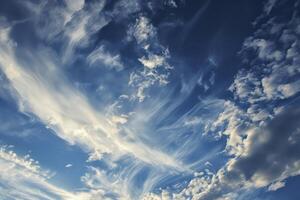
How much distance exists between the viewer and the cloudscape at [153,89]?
537 inches

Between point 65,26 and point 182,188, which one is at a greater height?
point 65,26

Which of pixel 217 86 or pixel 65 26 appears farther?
pixel 217 86

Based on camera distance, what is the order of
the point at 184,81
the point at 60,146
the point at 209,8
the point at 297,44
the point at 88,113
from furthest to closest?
the point at 60,146 < the point at 88,113 < the point at 184,81 < the point at 297,44 < the point at 209,8

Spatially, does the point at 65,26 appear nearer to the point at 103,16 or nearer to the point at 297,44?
the point at 103,16

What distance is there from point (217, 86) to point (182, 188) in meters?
11.8

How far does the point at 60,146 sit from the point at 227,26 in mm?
15689

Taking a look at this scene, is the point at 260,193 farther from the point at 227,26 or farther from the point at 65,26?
the point at 65,26

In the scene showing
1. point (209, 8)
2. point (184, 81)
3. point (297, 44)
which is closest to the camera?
point (209, 8)

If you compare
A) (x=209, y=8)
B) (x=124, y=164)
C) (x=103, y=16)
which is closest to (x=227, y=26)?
(x=209, y=8)

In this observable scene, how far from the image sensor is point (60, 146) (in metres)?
22.3

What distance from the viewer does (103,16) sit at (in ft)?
44.6

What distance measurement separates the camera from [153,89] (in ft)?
55.1

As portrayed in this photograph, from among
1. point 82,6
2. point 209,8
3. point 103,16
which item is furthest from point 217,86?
point 82,6

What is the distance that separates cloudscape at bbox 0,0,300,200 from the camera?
13.6 m
